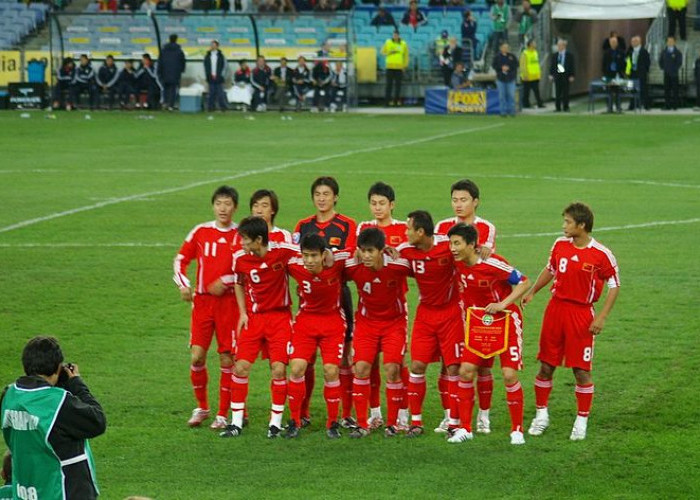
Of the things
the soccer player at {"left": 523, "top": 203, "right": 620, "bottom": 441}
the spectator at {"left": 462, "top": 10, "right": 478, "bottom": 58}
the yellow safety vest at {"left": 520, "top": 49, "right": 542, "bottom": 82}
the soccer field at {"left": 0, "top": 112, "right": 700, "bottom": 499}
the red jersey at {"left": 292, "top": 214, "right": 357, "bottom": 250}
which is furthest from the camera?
the spectator at {"left": 462, "top": 10, "right": 478, "bottom": 58}

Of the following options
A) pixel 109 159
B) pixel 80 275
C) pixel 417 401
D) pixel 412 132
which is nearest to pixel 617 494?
pixel 417 401

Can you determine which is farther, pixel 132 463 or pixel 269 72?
pixel 269 72

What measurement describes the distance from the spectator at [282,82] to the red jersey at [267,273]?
111 ft

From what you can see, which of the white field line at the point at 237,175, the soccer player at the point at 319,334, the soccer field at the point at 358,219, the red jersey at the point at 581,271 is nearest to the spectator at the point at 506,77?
the soccer field at the point at 358,219

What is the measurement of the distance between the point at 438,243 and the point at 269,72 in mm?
34292

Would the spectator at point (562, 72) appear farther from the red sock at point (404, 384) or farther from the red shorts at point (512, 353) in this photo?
the red shorts at point (512, 353)

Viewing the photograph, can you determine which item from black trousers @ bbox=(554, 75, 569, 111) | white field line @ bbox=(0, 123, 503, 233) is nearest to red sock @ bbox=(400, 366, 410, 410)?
white field line @ bbox=(0, 123, 503, 233)

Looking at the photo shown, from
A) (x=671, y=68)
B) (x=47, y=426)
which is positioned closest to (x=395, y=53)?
(x=671, y=68)

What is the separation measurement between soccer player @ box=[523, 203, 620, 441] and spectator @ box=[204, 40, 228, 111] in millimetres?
34164

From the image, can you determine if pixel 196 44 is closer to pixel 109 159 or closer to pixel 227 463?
pixel 109 159

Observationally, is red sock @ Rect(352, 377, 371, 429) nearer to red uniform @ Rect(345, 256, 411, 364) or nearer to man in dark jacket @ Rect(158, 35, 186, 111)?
red uniform @ Rect(345, 256, 411, 364)

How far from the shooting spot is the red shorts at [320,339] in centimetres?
1116

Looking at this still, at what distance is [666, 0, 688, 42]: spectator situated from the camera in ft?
151

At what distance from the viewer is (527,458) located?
10492mm
